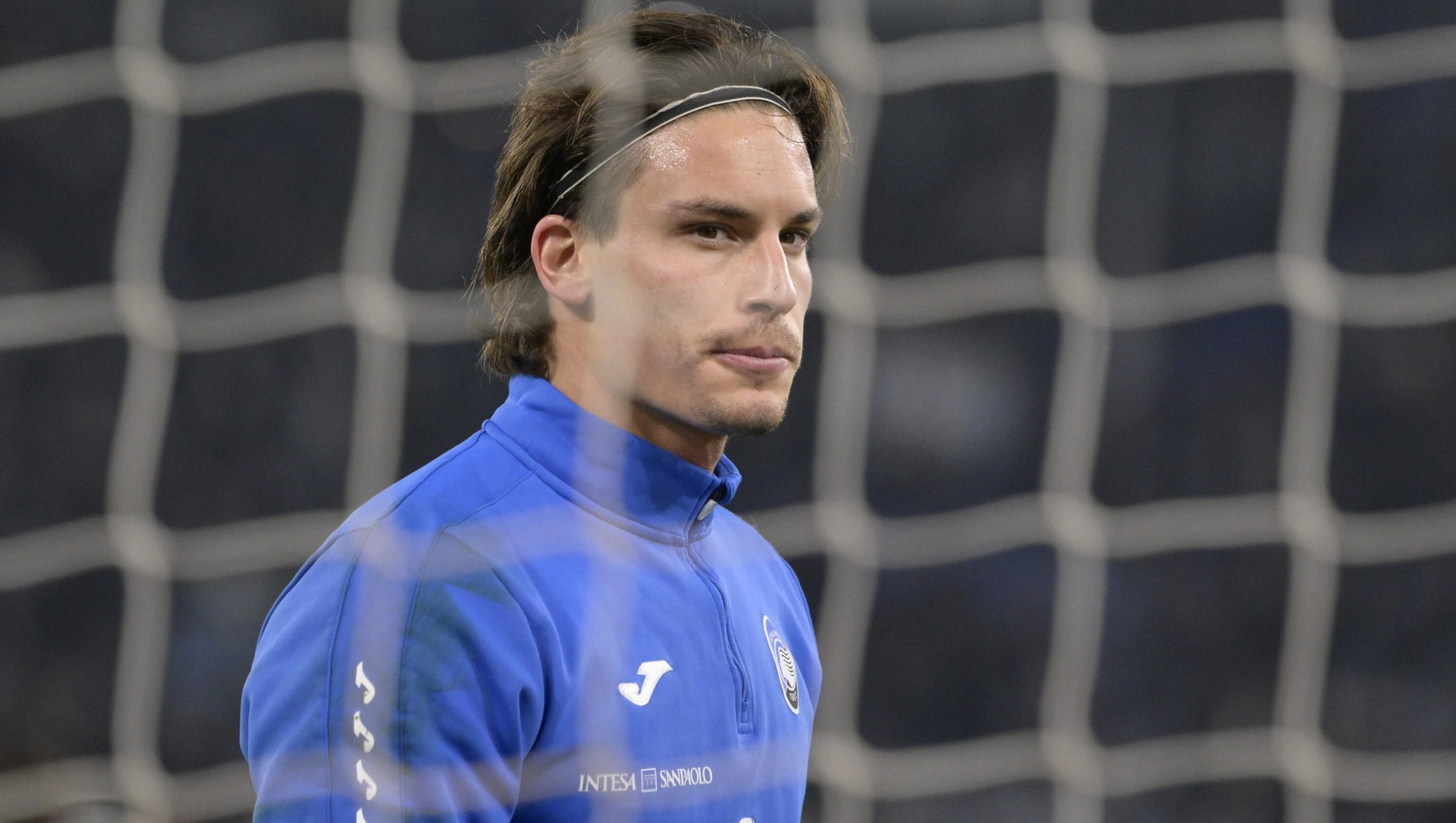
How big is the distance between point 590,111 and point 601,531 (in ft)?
1.69

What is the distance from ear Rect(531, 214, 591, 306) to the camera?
1.59 metres

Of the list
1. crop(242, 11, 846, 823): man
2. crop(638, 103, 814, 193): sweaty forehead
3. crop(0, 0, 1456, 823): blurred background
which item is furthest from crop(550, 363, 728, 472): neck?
crop(0, 0, 1456, 823): blurred background

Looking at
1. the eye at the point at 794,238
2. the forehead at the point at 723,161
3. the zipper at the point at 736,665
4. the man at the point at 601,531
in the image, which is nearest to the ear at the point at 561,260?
the man at the point at 601,531

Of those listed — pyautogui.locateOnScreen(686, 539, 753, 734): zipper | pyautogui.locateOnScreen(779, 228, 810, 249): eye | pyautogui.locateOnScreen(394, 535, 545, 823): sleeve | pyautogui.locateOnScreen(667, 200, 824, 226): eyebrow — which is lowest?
pyautogui.locateOnScreen(394, 535, 545, 823): sleeve

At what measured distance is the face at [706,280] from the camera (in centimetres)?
150

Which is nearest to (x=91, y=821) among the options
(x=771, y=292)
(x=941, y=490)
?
(x=771, y=292)

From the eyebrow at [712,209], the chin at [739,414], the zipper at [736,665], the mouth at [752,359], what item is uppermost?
the eyebrow at [712,209]

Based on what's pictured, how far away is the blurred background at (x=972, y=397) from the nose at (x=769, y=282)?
2929 mm

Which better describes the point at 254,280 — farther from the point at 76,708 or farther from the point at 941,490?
the point at 941,490

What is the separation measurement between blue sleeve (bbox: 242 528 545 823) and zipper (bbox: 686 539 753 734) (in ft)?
0.83

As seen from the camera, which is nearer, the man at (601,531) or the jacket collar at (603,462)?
the man at (601,531)

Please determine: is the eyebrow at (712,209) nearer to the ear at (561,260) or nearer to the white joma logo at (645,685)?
the ear at (561,260)

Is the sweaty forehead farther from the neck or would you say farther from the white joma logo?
the white joma logo

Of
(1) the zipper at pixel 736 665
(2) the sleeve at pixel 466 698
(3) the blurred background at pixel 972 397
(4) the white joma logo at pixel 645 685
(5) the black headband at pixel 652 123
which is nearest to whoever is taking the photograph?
(2) the sleeve at pixel 466 698
